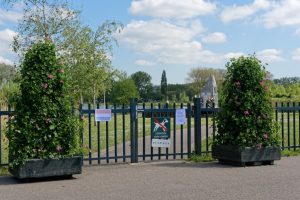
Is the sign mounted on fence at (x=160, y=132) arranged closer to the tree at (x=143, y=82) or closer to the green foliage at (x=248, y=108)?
the green foliage at (x=248, y=108)

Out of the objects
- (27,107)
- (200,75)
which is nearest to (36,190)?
(27,107)

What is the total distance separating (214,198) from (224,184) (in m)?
1.33

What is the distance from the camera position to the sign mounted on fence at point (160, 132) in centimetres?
1183

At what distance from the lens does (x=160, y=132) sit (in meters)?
11.9

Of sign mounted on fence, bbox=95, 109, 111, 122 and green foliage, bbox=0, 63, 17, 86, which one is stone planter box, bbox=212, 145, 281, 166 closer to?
sign mounted on fence, bbox=95, 109, 111, 122

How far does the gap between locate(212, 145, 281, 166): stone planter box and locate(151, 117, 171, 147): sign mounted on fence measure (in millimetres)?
1374

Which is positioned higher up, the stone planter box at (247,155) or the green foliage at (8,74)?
the green foliage at (8,74)

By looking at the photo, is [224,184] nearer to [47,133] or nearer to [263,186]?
[263,186]

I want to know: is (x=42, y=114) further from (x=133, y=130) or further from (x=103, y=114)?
(x=133, y=130)

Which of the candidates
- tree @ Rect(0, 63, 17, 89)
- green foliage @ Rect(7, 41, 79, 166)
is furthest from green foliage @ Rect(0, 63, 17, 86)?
green foliage @ Rect(7, 41, 79, 166)

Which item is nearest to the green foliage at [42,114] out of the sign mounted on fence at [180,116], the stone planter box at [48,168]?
the stone planter box at [48,168]

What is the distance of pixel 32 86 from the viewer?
920cm

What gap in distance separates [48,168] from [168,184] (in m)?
2.47

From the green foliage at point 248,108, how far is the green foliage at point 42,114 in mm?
3990
